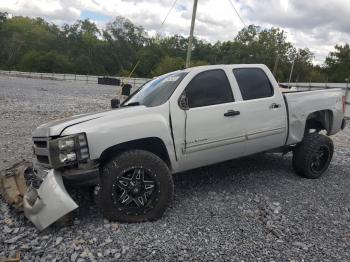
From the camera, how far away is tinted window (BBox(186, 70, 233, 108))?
464cm

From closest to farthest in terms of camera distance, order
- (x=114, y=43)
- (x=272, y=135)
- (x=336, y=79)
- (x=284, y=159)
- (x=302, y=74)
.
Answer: (x=272, y=135), (x=284, y=159), (x=336, y=79), (x=302, y=74), (x=114, y=43)

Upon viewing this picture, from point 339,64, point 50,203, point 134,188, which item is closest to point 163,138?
point 134,188

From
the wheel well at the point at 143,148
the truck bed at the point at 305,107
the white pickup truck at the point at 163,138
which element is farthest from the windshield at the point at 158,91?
the truck bed at the point at 305,107

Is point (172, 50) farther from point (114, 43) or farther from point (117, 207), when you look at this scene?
point (117, 207)

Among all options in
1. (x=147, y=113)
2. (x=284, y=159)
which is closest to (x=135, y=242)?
(x=147, y=113)

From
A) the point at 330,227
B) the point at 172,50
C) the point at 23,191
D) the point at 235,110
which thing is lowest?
the point at 330,227

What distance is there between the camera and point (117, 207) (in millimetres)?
3936

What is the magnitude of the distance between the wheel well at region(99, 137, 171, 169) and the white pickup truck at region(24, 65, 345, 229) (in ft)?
0.04

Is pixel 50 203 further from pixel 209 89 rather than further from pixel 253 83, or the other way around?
pixel 253 83

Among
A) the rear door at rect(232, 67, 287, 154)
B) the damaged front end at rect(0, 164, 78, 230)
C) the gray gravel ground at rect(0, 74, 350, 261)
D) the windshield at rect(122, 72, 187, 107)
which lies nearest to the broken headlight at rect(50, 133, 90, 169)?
the damaged front end at rect(0, 164, 78, 230)

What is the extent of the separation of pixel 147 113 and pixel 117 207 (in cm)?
112

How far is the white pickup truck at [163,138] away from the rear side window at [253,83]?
18 millimetres

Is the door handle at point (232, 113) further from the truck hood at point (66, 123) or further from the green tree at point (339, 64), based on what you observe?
the green tree at point (339, 64)

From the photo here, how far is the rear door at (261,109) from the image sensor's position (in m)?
5.07
